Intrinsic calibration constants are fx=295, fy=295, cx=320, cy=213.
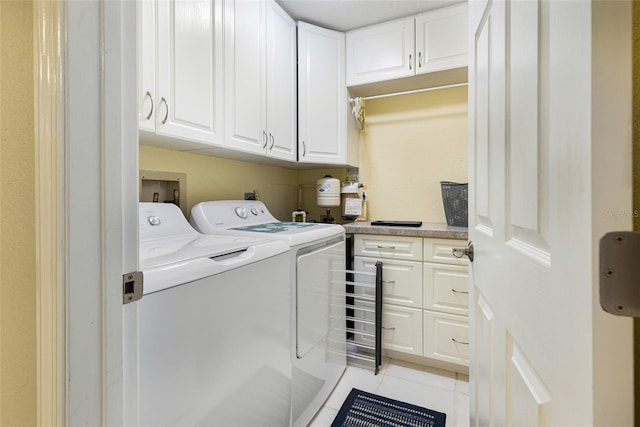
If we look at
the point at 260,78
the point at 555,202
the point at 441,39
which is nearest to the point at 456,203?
the point at 441,39

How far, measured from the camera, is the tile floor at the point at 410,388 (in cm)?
166

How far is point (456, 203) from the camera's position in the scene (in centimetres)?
209

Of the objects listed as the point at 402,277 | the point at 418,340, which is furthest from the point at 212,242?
the point at 418,340

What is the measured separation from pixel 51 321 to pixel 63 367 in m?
0.08

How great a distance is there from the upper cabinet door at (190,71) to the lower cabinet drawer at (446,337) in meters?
1.76

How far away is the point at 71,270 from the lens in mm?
500

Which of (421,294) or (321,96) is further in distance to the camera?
(321,96)

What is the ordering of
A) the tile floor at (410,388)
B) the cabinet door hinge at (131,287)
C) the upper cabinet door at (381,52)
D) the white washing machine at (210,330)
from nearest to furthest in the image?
the cabinet door hinge at (131,287)
the white washing machine at (210,330)
the tile floor at (410,388)
the upper cabinet door at (381,52)

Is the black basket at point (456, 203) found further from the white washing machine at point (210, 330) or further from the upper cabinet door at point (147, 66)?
the upper cabinet door at point (147, 66)

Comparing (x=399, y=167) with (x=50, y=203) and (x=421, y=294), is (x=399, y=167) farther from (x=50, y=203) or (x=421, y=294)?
(x=50, y=203)

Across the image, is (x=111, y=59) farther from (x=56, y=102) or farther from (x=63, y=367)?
(x=63, y=367)

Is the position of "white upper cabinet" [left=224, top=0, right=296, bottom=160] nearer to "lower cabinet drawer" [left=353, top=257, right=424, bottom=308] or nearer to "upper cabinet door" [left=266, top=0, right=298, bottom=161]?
"upper cabinet door" [left=266, top=0, right=298, bottom=161]

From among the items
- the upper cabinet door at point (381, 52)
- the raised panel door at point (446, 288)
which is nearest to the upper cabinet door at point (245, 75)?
the upper cabinet door at point (381, 52)

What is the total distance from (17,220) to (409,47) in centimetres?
236
